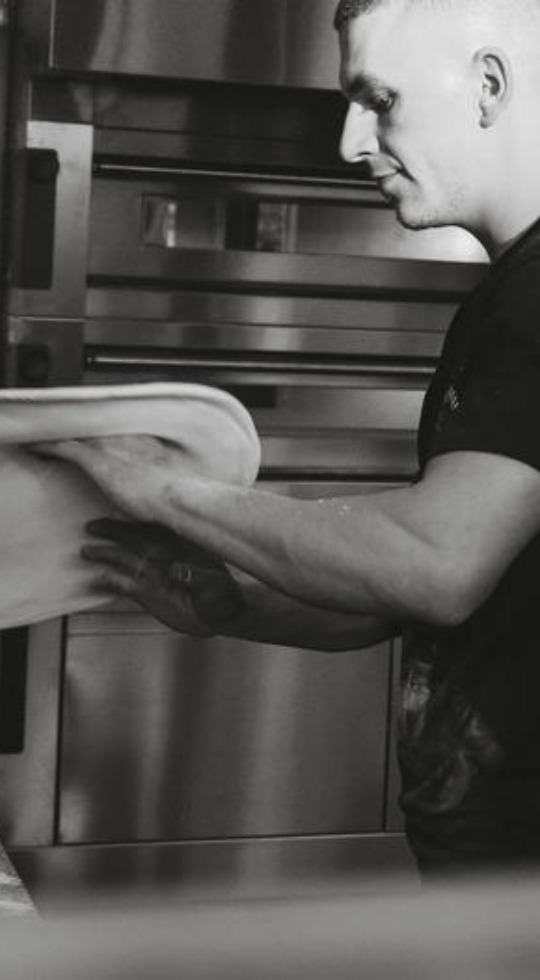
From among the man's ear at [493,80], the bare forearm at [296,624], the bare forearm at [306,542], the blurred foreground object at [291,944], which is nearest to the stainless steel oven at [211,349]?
the bare forearm at [296,624]

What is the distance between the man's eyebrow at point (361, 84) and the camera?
1346mm

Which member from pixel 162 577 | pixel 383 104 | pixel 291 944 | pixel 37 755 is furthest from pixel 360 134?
pixel 37 755

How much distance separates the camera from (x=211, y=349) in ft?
9.55

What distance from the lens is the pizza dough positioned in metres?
1.08

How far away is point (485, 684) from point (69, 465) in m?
0.37

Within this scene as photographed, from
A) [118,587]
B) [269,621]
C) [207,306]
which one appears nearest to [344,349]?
[207,306]

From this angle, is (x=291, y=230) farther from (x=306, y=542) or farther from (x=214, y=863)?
(x=306, y=542)

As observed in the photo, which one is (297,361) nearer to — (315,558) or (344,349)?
(344,349)

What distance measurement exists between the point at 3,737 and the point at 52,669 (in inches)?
6.0

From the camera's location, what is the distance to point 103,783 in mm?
2934

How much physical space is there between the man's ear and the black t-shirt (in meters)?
0.12

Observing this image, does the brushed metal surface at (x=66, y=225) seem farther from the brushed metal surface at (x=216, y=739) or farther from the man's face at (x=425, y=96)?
the man's face at (x=425, y=96)

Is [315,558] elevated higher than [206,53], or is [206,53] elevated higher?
[206,53]

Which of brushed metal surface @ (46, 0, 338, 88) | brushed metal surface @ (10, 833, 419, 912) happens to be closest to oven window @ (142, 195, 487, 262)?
brushed metal surface @ (46, 0, 338, 88)
